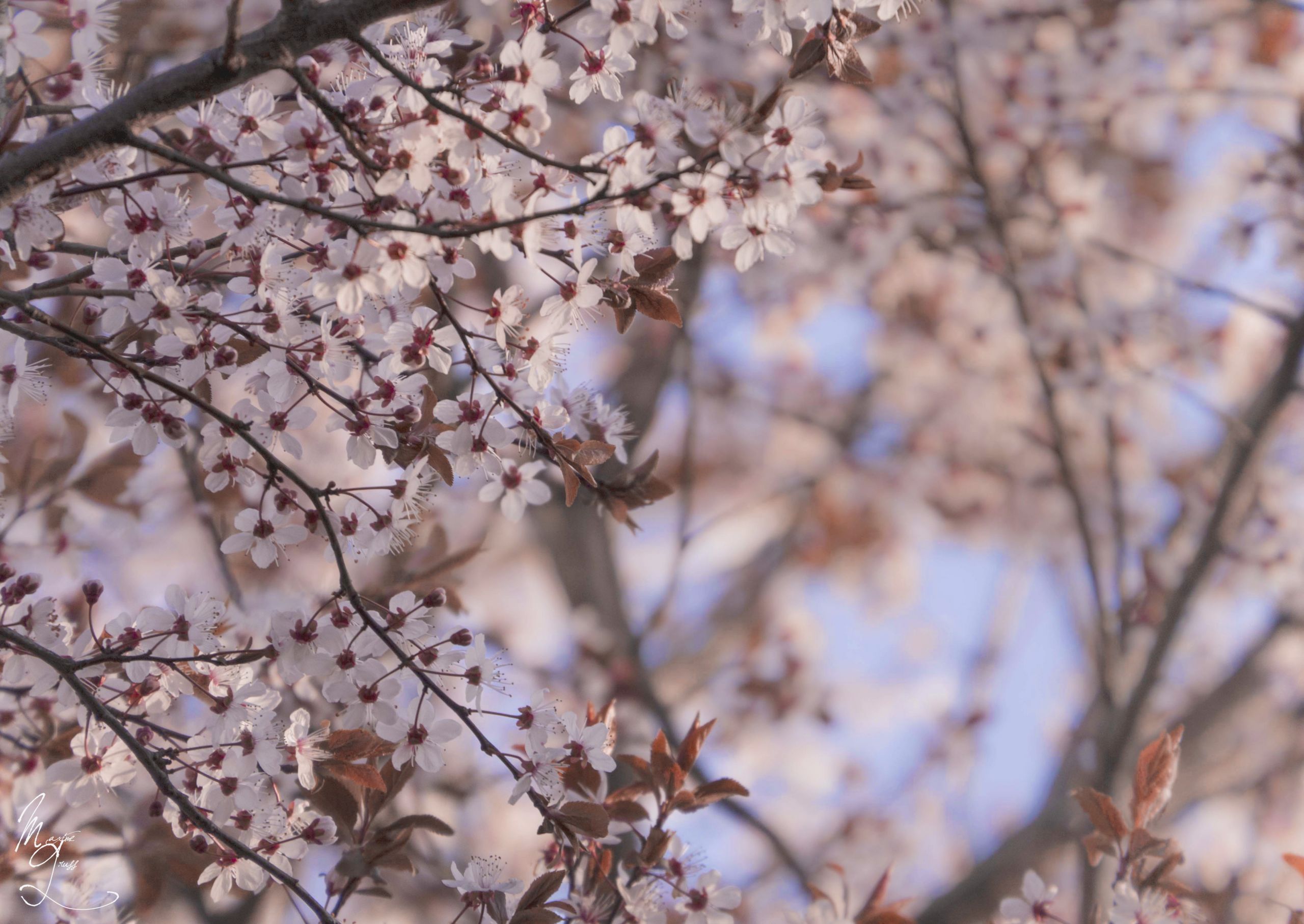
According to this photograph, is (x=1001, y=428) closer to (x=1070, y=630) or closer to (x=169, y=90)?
(x=1070, y=630)

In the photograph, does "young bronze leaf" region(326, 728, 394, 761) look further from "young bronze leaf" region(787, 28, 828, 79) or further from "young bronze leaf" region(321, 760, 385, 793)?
"young bronze leaf" region(787, 28, 828, 79)

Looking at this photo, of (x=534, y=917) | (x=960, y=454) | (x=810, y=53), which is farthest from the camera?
(x=960, y=454)

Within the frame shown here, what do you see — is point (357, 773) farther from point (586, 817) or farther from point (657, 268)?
point (657, 268)

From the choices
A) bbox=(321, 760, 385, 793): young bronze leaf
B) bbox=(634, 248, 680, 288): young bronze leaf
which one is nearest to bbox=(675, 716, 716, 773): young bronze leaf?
bbox=(321, 760, 385, 793): young bronze leaf

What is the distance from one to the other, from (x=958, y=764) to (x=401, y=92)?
5.72 m

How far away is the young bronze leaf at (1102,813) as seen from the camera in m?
1.68

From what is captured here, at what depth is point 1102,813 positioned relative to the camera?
5.61ft

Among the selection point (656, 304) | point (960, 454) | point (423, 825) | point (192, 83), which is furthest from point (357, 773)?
point (960, 454)

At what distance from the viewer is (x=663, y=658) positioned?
17.0 feet

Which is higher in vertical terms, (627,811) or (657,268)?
(657,268)

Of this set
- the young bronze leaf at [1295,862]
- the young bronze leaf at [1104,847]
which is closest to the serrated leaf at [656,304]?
the young bronze leaf at [1104,847]

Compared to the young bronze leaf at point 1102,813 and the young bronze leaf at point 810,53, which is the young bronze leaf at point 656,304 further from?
the young bronze leaf at point 1102,813

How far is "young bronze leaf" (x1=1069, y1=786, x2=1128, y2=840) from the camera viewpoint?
Result: 1.68 m

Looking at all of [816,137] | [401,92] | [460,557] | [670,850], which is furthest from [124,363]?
[670,850]
